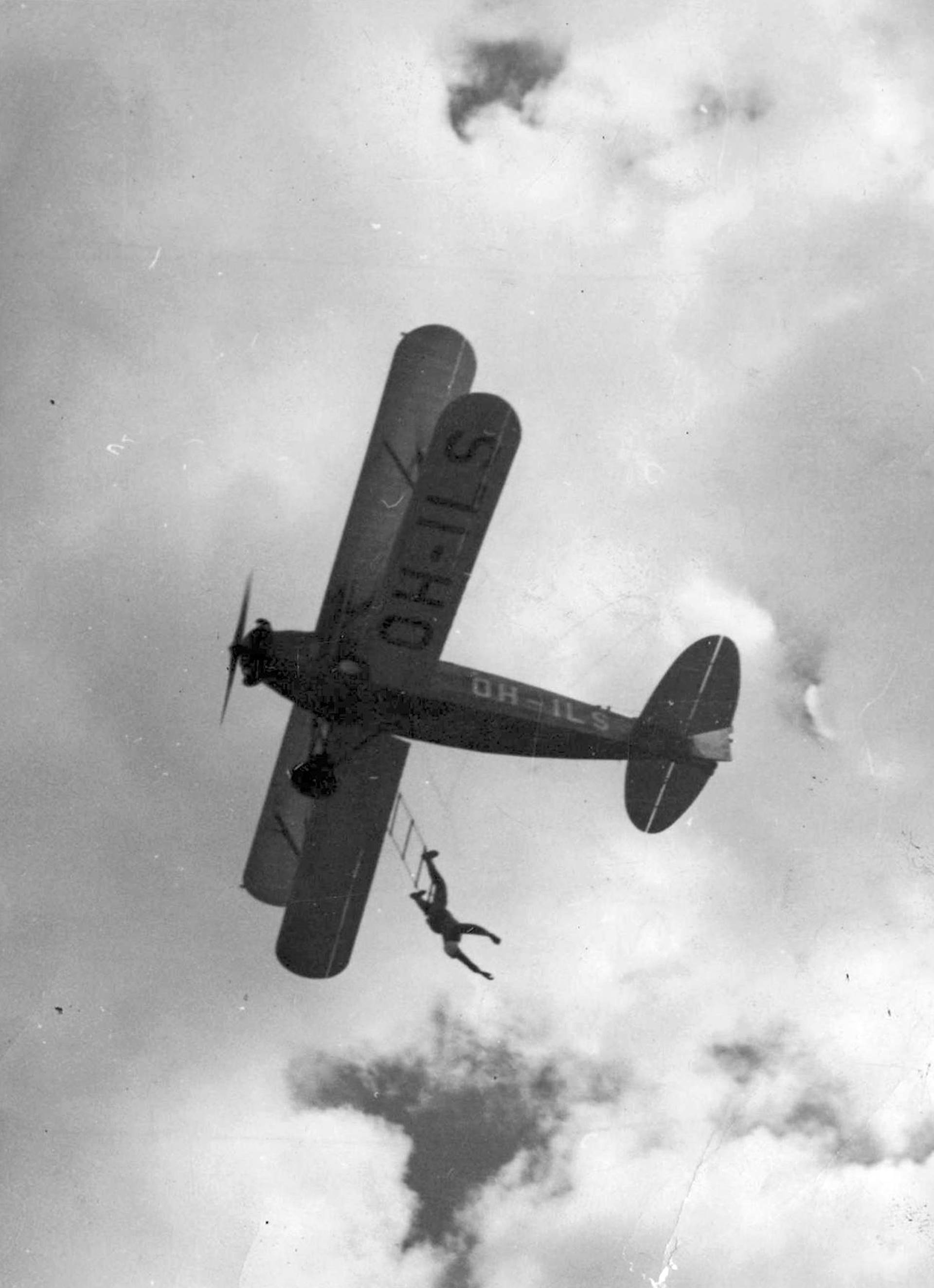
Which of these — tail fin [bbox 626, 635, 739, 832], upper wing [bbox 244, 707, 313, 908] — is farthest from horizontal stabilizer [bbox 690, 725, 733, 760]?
upper wing [bbox 244, 707, 313, 908]

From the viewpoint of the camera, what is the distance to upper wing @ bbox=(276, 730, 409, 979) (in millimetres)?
22672

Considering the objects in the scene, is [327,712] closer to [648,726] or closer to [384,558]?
[384,558]

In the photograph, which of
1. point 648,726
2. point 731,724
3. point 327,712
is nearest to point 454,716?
point 327,712

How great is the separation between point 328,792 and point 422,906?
254 centimetres

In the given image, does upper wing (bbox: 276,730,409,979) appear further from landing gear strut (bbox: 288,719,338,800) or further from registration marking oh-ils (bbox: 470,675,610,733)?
registration marking oh-ils (bbox: 470,675,610,733)

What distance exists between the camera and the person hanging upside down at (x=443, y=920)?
67.2 ft

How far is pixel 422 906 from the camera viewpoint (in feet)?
68.9

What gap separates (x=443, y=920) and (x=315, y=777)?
10.7ft

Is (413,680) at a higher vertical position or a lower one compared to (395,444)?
lower

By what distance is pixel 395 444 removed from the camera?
2112 cm

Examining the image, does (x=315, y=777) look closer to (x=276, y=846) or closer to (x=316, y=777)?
(x=316, y=777)

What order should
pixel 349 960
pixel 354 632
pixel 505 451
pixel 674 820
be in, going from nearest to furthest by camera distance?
pixel 505 451 < pixel 354 632 < pixel 674 820 < pixel 349 960

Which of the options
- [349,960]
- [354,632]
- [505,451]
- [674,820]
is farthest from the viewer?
[349,960]

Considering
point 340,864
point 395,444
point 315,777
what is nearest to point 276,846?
point 340,864
